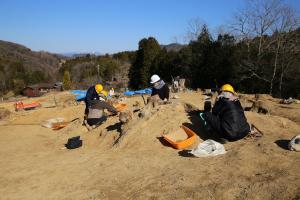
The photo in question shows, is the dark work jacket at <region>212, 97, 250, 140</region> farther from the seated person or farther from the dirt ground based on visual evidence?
the seated person

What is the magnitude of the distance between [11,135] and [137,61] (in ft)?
88.7

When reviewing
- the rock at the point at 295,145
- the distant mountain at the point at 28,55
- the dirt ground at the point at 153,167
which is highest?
the distant mountain at the point at 28,55

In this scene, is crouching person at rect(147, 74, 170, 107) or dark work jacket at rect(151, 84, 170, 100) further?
dark work jacket at rect(151, 84, 170, 100)

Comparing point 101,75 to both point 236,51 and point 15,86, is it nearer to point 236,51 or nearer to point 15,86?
point 15,86

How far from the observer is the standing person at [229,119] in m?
6.04

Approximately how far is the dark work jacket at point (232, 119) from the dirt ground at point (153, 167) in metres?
0.22

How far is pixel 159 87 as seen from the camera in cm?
881

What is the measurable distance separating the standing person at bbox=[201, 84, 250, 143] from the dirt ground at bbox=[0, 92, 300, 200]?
0.65 feet

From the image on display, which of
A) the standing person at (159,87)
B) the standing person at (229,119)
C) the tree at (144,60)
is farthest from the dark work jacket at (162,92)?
the tree at (144,60)

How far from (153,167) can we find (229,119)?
62.6 inches

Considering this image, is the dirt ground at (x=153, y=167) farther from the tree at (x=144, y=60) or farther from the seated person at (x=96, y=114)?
the tree at (x=144, y=60)

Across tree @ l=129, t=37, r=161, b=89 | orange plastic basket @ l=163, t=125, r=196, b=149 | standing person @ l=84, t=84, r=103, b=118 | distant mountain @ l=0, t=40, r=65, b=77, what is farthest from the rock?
distant mountain @ l=0, t=40, r=65, b=77

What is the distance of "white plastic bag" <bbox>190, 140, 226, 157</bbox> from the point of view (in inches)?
224

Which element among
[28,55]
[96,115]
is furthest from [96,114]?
[28,55]
